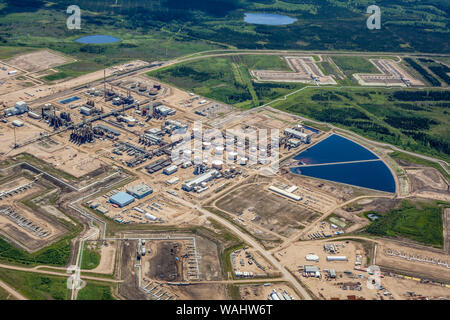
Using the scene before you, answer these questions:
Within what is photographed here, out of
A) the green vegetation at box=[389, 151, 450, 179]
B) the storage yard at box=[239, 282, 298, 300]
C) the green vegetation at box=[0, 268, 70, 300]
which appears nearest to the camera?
the green vegetation at box=[0, 268, 70, 300]

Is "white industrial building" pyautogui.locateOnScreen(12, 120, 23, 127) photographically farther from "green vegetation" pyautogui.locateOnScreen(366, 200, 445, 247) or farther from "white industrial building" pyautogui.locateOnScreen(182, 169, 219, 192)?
"green vegetation" pyautogui.locateOnScreen(366, 200, 445, 247)

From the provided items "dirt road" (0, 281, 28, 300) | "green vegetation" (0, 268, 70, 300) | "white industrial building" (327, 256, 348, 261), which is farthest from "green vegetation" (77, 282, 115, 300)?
"white industrial building" (327, 256, 348, 261)

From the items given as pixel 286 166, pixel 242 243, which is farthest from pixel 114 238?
pixel 286 166

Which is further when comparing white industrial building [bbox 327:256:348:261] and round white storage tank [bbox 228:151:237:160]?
round white storage tank [bbox 228:151:237:160]

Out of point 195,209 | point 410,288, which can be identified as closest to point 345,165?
point 195,209

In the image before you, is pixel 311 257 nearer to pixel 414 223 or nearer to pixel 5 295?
pixel 414 223

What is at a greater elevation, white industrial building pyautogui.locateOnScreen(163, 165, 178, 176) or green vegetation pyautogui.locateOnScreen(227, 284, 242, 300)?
white industrial building pyautogui.locateOnScreen(163, 165, 178, 176)

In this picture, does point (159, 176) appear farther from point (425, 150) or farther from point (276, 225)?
point (425, 150)
